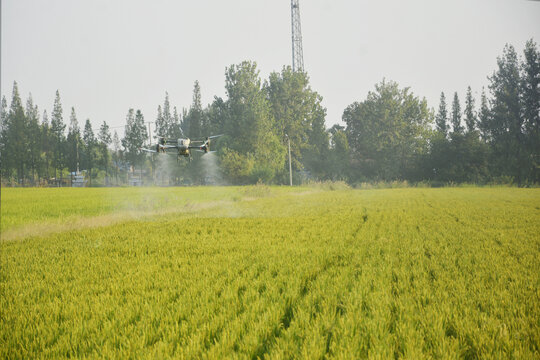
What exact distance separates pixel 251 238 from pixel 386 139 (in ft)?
175

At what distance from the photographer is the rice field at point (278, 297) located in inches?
112

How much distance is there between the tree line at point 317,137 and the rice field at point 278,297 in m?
28.3

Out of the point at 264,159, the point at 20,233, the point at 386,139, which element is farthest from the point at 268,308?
the point at 386,139

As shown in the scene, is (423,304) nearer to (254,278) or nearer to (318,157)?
(254,278)

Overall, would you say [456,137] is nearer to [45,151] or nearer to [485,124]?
[485,124]

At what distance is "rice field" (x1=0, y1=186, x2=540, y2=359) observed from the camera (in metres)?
2.85

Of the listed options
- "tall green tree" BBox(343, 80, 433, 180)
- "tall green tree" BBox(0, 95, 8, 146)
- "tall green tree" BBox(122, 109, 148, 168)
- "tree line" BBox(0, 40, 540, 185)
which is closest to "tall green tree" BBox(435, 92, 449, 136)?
"tree line" BBox(0, 40, 540, 185)

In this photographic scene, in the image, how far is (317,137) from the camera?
63.8 meters

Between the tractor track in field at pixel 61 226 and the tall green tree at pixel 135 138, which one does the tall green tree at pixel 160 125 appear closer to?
the tall green tree at pixel 135 138

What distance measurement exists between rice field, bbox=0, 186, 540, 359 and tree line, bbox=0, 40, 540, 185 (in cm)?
2826

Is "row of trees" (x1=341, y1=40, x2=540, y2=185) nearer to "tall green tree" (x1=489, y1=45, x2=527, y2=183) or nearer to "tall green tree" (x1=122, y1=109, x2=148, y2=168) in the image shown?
"tall green tree" (x1=489, y1=45, x2=527, y2=183)

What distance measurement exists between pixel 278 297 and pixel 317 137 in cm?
6157

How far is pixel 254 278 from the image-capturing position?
4.94m

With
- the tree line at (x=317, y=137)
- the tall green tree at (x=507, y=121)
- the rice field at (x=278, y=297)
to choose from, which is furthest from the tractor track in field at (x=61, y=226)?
the tall green tree at (x=507, y=121)
